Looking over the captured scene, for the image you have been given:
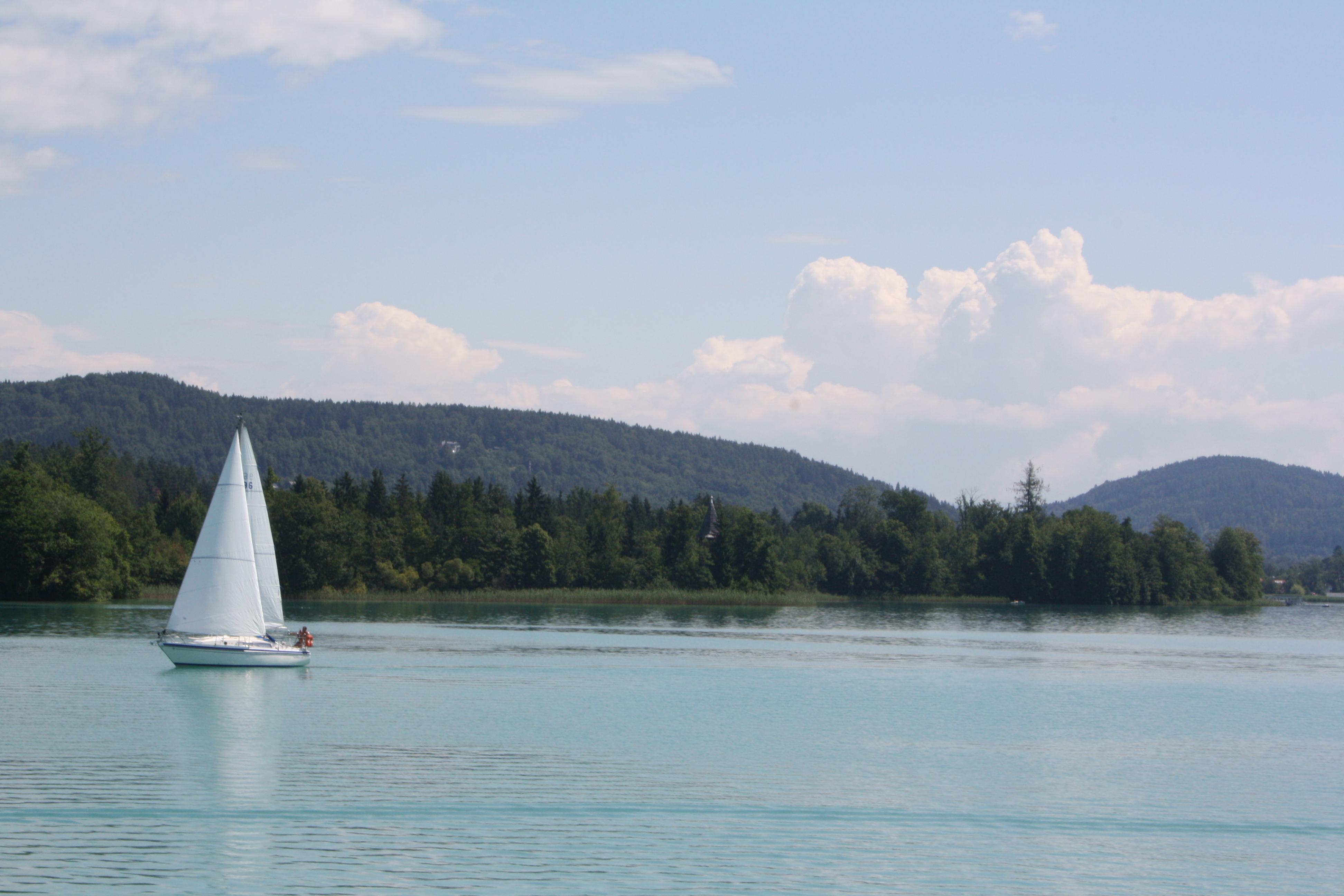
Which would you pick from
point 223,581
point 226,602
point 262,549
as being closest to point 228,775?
point 223,581

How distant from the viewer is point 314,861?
61.4ft

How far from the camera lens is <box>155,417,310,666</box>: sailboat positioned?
45.2 m

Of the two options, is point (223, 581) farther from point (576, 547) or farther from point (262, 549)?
point (576, 547)

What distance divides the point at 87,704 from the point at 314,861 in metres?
19.6

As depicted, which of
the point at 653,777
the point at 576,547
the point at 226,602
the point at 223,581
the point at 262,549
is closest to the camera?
the point at 653,777

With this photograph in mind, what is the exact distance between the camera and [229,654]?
45.3 metres

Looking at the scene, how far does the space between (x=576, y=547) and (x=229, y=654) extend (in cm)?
8385

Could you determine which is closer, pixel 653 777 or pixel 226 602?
pixel 653 777

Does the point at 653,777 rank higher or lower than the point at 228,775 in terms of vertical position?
lower

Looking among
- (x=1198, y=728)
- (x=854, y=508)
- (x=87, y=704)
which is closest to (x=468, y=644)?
(x=87, y=704)

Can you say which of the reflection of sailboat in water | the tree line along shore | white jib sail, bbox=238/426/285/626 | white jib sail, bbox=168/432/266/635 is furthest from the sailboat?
the tree line along shore

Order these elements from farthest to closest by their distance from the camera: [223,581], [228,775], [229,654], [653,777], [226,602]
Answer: [226,602]
[223,581]
[229,654]
[653,777]
[228,775]

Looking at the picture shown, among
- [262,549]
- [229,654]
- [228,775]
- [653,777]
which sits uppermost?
[262,549]

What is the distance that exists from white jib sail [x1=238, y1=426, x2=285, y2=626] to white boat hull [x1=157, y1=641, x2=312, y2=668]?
7.46ft
